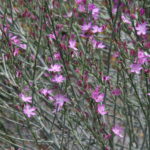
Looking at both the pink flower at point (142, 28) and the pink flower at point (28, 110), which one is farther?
the pink flower at point (28, 110)

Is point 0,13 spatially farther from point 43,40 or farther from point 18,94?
point 18,94

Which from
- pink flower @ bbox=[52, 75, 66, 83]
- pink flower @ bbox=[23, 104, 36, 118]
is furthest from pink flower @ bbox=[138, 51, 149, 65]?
pink flower @ bbox=[23, 104, 36, 118]

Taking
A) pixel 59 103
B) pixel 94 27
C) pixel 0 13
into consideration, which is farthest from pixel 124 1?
pixel 0 13

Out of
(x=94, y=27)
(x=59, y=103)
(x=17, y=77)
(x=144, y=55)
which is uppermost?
(x=94, y=27)

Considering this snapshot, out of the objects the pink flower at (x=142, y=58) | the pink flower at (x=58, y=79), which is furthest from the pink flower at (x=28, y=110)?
the pink flower at (x=142, y=58)

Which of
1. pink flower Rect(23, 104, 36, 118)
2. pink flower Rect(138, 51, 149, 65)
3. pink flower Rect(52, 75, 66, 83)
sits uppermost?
pink flower Rect(138, 51, 149, 65)

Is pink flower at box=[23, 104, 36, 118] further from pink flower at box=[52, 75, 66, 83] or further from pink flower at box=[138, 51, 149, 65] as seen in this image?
pink flower at box=[138, 51, 149, 65]

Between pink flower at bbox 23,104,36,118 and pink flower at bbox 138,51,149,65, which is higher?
pink flower at bbox 138,51,149,65

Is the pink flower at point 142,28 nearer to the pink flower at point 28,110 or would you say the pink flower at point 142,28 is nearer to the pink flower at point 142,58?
the pink flower at point 142,58

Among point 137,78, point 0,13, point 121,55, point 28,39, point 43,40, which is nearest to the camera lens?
point 121,55

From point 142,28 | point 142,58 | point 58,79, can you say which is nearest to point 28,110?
point 58,79

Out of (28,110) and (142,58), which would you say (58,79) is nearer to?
(28,110)
